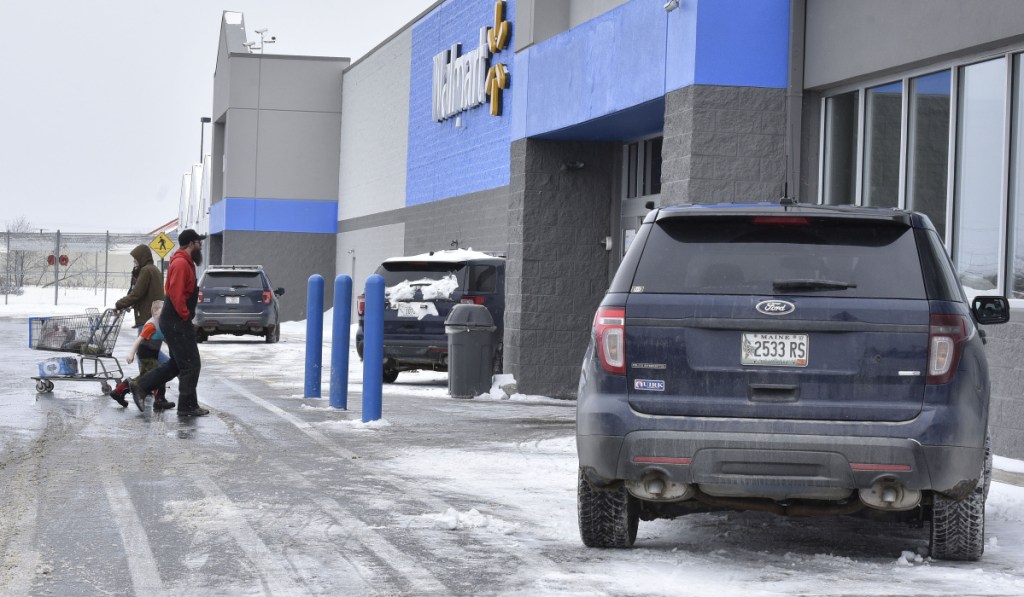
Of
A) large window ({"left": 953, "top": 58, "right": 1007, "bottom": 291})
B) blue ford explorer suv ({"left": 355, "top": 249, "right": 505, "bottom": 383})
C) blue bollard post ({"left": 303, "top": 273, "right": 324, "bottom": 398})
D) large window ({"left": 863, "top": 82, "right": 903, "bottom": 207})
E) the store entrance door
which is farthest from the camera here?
blue ford explorer suv ({"left": 355, "top": 249, "right": 505, "bottom": 383})

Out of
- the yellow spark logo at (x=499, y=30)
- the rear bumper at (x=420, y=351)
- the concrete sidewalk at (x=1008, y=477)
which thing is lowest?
the concrete sidewalk at (x=1008, y=477)

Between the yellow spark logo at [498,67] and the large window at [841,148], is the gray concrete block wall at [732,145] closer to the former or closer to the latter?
the large window at [841,148]

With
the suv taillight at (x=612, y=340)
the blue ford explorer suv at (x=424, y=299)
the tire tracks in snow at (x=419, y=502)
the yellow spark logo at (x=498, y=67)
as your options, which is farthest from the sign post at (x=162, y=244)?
the suv taillight at (x=612, y=340)

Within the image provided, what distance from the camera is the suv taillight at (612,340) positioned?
643 centimetres

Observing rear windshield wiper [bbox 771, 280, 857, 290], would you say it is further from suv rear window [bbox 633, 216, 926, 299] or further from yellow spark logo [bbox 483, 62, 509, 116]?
yellow spark logo [bbox 483, 62, 509, 116]

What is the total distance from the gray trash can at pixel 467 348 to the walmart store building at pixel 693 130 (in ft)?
2.79

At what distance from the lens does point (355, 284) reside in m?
43.6

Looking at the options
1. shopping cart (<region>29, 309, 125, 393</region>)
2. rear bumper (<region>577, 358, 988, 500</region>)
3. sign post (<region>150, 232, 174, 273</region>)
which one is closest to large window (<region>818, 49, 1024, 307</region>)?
rear bumper (<region>577, 358, 988, 500</region>)

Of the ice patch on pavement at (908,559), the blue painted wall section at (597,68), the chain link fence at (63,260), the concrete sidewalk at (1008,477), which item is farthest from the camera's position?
the chain link fence at (63,260)

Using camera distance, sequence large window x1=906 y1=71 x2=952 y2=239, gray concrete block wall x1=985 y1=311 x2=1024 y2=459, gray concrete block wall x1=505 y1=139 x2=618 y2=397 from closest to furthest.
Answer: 1. gray concrete block wall x1=985 y1=311 x2=1024 y2=459
2. large window x1=906 y1=71 x2=952 y2=239
3. gray concrete block wall x1=505 y1=139 x2=618 y2=397

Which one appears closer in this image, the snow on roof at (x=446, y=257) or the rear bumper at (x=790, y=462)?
the rear bumper at (x=790, y=462)

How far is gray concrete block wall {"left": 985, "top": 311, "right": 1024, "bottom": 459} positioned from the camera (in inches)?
424

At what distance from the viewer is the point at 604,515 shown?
695 cm

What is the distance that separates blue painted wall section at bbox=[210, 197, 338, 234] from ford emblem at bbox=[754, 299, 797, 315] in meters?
42.3
